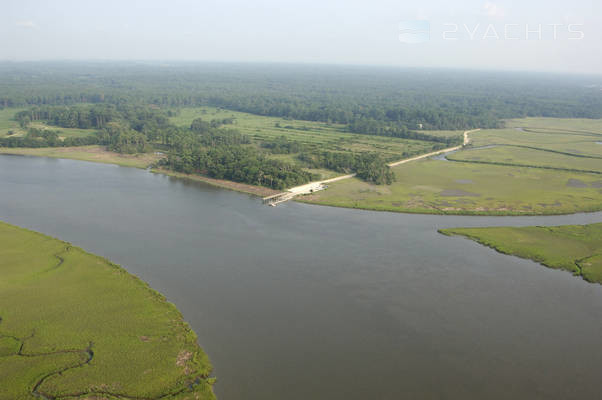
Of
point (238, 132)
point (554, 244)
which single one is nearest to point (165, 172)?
point (238, 132)

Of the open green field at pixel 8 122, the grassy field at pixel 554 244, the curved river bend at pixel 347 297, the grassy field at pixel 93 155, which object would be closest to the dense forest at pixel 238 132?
the grassy field at pixel 93 155

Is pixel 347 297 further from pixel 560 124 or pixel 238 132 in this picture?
pixel 560 124

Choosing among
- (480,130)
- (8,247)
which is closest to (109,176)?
(8,247)

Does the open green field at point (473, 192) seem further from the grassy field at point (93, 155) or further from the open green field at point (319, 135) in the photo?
the grassy field at point (93, 155)

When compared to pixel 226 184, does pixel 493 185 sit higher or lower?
higher

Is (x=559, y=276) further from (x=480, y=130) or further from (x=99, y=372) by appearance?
(x=480, y=130)
